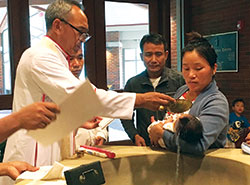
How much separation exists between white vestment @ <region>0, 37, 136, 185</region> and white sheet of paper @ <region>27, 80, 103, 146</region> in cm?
48

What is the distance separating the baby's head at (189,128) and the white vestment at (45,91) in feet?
0.76

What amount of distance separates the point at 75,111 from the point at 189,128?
1.87ft

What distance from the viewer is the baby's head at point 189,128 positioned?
1.21 m

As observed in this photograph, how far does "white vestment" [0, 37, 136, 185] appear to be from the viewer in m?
1.34

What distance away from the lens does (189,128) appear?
1216 millimetres

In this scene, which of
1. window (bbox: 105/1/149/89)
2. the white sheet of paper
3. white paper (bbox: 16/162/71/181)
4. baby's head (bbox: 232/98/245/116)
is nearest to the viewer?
the white sheet of paper

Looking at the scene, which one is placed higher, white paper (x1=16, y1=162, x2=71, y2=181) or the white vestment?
the white vestment

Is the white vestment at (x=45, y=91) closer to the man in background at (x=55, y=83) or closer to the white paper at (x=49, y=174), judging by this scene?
the man in background at (x=55, y=83)

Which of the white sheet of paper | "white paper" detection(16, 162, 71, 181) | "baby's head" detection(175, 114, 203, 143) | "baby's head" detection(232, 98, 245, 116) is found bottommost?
"baby's head" detection(232, 98, 245, 116)

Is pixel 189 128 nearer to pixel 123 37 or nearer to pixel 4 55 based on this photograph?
pixel 4 55

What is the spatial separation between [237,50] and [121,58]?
6.13 feet

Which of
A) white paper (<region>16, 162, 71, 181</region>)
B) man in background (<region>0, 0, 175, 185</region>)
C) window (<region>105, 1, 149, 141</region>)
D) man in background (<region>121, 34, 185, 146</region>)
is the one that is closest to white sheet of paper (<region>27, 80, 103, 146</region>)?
white paper (<region>16, 162, 71, 181</region>)

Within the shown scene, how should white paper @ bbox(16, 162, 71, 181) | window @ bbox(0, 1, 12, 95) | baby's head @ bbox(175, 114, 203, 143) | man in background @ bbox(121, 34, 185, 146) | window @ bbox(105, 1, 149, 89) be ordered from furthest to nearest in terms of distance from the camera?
window @ bbox(105, 1, 149, 89)
window @ bbox(0, 1, 12, 95)
man in background @ bbox(121, 34, 185, 146)
baby's head @ bbox(175, 114, 203, 143)
white paper @ bbox(16, 162, 71, 181)

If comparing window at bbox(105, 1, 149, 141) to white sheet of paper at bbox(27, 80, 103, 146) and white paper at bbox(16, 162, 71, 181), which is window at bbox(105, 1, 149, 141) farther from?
white sheet of paper at bbox(27, 80, 103, 146)
